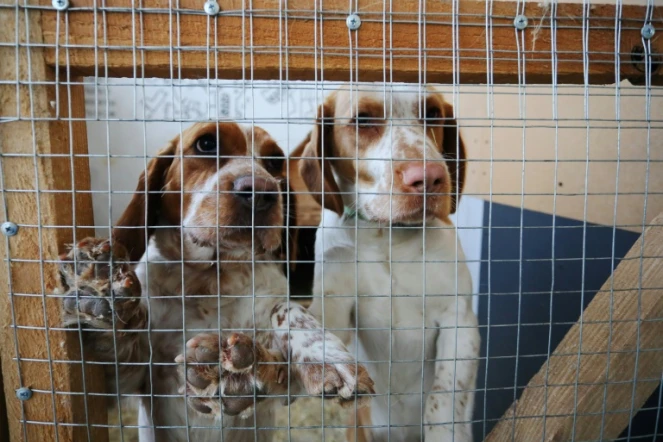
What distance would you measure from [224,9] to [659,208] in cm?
149

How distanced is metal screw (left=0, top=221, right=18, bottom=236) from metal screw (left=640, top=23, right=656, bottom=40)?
1.43 metres

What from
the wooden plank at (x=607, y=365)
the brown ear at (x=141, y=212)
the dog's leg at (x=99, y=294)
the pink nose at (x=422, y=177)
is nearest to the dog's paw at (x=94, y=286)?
the dog's leg at (x=99, y=294)

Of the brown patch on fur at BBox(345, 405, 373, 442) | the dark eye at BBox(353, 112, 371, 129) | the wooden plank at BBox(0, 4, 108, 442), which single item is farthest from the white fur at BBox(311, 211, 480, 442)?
the wooden plank at BBox(0, 4, 108, 442)

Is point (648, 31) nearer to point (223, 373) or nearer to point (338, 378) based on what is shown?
point (338, 378)

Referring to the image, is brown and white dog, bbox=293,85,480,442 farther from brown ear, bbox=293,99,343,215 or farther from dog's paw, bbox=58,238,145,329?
dog's paw, bbox=58,238,145,329

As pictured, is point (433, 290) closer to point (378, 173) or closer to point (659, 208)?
point (378, 173)

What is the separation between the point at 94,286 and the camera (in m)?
1.21

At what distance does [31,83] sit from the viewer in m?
1.14

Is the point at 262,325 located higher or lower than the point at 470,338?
higher

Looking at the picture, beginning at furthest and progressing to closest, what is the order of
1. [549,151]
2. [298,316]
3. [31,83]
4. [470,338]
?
[549,151] → [470,338] → [298,316] → [31,83]

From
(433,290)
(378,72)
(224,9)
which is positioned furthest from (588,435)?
(224,9)

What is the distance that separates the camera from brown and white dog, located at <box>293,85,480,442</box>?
157 centimetres

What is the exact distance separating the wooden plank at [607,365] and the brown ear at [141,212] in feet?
3.45

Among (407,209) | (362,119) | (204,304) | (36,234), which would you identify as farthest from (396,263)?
(36,234)
